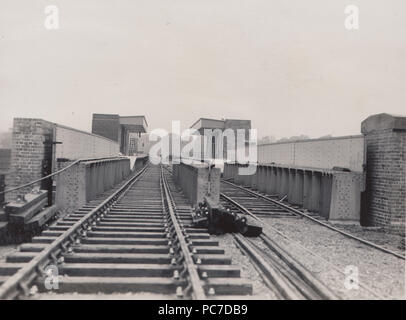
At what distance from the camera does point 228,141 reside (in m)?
32.1

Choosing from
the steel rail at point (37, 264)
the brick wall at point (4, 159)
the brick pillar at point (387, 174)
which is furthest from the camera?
the brick wall at point (4, 159)

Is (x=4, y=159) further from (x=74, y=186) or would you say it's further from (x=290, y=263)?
(x=290, y=263)

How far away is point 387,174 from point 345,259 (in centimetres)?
400

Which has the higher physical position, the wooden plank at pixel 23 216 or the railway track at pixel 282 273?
the wooden plank at pixel 23 216

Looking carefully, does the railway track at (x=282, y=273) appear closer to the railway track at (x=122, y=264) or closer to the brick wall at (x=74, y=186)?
the railway track at (x=122, y=264)

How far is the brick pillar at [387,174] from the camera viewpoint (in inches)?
349

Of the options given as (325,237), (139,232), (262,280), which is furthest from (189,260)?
(325,237)

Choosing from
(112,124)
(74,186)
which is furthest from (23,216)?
(112,124)

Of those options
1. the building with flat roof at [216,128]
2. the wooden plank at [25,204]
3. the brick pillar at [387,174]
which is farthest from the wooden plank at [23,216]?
the building with flat roof at [216,128]

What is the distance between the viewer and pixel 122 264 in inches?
188

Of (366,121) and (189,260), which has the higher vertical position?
(366,121)

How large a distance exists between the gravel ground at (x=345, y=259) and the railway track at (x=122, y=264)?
1.42 metres

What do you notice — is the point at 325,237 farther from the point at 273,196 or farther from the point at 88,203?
the point at 273,196
